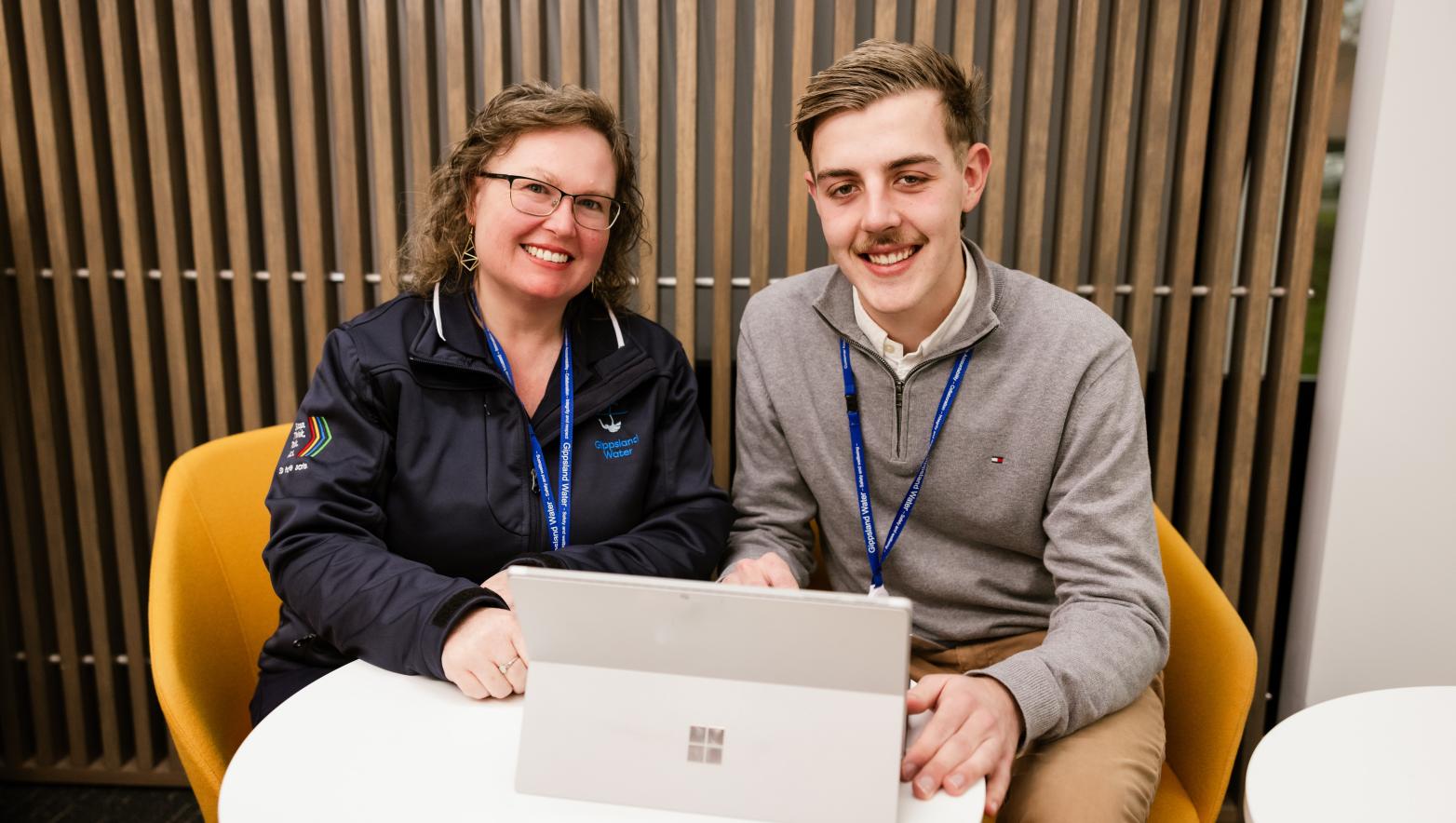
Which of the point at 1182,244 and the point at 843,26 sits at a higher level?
the point at 843,26

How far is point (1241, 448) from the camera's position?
7.80ft

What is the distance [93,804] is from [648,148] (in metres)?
2.44

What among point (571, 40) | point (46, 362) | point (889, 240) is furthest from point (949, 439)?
point (46, 362)

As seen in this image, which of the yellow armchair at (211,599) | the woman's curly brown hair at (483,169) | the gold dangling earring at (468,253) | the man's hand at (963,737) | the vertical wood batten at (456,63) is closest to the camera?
the man's hand at (963,737)

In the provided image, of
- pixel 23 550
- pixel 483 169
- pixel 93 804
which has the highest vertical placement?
pixel 483 169

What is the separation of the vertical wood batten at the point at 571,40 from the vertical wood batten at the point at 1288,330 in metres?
1.45

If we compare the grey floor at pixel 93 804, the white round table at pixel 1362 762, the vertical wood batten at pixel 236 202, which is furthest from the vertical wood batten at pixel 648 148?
the grey floor at pixel 93 804

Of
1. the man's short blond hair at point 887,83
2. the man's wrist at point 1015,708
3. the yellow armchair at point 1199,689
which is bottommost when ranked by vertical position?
the yellow armchair at point 1199,689

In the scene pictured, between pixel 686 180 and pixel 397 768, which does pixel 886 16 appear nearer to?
pixel 686 180

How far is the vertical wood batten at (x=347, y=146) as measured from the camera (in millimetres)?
2322

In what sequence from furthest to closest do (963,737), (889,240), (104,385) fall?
(104,385)
(889,240)
(963,737)

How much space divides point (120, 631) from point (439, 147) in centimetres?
173

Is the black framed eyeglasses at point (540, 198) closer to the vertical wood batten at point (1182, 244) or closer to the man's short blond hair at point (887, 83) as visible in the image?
the man's short blond hair at point (887, 83)

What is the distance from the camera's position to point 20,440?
8.46ft
